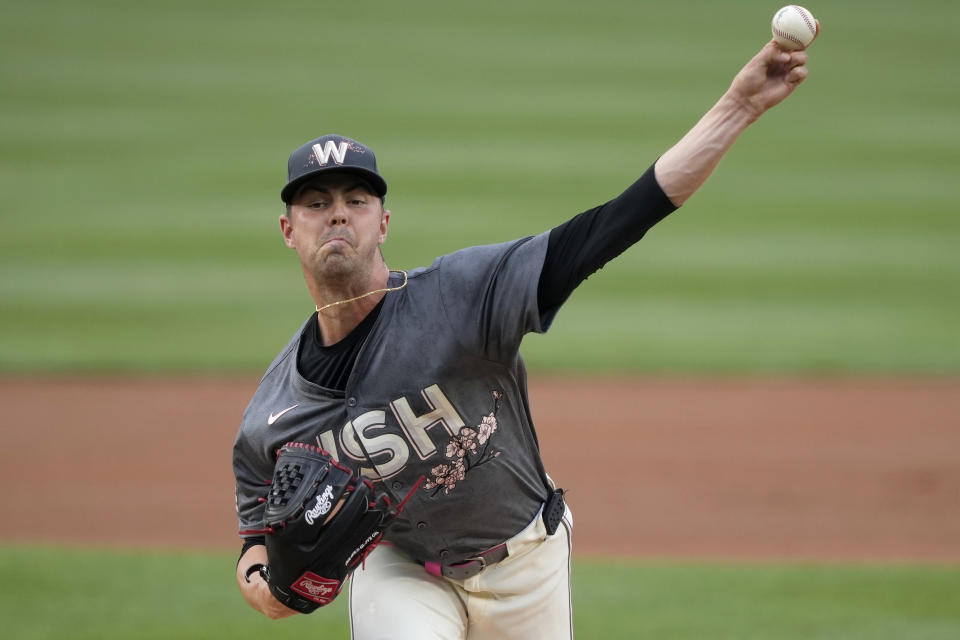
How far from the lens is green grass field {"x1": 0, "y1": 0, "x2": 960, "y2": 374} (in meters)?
12.4

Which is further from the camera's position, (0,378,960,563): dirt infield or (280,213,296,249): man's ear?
(0,378,960,563): dirt infield

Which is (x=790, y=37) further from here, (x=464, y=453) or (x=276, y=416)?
(x=276, y=416)

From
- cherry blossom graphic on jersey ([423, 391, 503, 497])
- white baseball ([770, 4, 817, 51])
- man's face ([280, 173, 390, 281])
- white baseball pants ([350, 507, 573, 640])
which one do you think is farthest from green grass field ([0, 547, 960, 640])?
white baseball ([770, 4, 817, 51])

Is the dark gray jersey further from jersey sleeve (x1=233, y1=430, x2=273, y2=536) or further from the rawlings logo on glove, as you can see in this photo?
the rawlings logo on glove

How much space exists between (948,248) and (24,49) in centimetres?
1685

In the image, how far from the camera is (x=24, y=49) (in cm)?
2206

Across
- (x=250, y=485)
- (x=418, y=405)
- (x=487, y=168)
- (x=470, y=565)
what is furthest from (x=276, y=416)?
(x=487, y=168)

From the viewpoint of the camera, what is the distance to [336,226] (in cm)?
342

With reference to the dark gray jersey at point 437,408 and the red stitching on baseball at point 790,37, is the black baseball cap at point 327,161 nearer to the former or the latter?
the dark gray jersey at point 437,408

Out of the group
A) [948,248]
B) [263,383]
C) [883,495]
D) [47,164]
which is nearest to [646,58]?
[948,248]

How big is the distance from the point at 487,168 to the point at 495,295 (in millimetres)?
14387

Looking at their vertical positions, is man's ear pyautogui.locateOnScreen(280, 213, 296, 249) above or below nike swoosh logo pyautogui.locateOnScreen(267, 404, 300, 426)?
above

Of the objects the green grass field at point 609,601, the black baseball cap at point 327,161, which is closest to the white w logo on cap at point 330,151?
the black baseball cap at point 327,161

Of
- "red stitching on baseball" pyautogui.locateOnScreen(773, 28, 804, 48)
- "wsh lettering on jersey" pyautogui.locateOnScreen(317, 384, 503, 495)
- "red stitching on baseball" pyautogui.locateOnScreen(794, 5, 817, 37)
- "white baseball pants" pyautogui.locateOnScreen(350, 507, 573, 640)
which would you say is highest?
"red stitching on baseball" pyautogui.locateOnScreen(794, 5, 817, 37)
